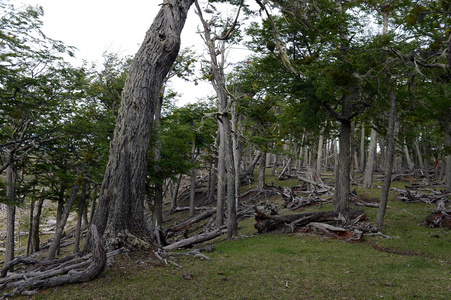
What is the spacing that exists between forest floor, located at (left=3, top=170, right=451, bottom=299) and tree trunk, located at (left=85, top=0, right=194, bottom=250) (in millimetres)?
612

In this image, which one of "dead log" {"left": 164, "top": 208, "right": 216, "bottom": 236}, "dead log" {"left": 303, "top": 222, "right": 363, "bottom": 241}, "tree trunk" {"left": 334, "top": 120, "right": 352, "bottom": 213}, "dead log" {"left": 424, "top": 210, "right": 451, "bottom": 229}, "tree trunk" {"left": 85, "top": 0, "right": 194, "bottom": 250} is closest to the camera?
"tree trunk" {"left": 85, "top": 0, "right": 194, "bottom": 250}

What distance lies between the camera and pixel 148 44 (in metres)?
5.91

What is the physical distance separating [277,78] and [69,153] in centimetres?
984

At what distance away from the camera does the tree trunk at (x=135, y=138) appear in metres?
5.39

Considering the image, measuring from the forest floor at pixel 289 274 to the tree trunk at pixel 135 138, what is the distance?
61cm

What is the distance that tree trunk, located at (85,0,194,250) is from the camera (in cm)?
539

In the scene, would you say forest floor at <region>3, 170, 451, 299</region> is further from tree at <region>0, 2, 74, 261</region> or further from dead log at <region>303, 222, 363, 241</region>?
tree at <region>0, 2, 74, 261</region>

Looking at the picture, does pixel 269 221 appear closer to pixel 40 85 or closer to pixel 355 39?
pixel 355 39

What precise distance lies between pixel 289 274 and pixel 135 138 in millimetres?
3885

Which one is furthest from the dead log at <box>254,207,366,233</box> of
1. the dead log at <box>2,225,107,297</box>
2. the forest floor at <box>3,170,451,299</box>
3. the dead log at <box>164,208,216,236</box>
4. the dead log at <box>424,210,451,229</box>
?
the dead log at <box>2,225,107,297</box>

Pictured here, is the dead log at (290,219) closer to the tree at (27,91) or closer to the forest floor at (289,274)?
the forest floor at (289,274)

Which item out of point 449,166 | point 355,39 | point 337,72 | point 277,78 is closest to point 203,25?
point 277,78

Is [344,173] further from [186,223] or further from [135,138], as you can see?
[186,223]

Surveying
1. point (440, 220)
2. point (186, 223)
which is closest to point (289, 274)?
point (440, 220)
